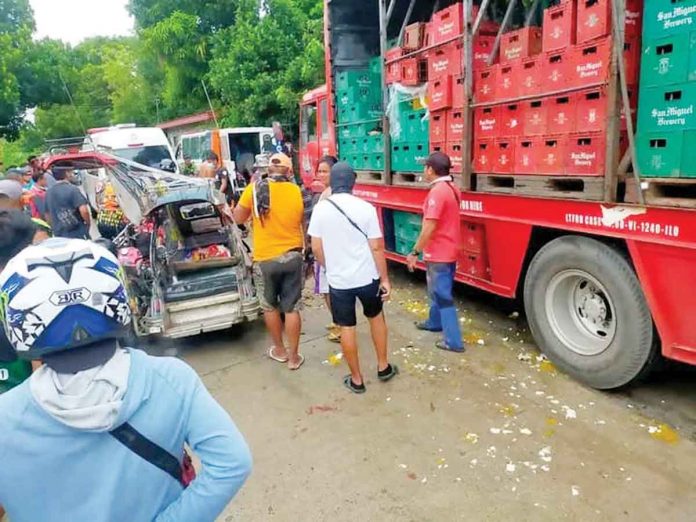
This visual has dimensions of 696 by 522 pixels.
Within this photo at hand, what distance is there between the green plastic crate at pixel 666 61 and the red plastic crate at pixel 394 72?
2.85 m

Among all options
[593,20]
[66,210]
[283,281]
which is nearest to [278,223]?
[283,281]

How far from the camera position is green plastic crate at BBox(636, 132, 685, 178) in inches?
133

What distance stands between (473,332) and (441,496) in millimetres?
2547

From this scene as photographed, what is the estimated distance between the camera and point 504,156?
15.2 ft

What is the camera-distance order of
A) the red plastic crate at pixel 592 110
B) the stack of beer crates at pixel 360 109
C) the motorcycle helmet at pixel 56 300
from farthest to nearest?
the stack of beer crates at pixel 360 109 < the red plastic crate at pixel 592 110 < the motorcycle helmet at pixel 56 300

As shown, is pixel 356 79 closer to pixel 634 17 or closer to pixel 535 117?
pixel 535 117

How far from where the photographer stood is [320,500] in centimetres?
302

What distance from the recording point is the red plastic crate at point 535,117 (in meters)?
4.19

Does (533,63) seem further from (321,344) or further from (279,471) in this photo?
(279,471)

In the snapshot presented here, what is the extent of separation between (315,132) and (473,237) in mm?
4790

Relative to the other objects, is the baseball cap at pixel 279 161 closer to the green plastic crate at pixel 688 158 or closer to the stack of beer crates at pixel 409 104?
the stack of beer crates at pixel 409 104

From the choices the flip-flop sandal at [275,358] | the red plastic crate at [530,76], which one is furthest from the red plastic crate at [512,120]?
the flip-flop sandal at [275,358]

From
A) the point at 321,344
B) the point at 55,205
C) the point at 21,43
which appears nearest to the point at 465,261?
the point at 321,344

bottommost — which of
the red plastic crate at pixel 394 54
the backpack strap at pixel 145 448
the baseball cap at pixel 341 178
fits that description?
the backpack strap at pixel 145 448
